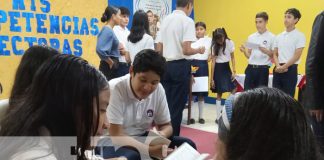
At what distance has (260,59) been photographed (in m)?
4.11

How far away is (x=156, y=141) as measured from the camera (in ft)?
5.71

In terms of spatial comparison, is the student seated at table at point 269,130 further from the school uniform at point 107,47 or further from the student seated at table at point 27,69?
the school uniform at point 107,47

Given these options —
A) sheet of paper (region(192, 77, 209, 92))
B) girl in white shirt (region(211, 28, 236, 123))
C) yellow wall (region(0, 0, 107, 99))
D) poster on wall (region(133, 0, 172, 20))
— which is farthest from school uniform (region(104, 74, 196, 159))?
poster on wall (region(133, 0, 172, 20))

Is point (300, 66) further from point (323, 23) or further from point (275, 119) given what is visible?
point (275, 119)

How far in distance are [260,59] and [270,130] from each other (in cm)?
360

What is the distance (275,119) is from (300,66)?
4.94 meters

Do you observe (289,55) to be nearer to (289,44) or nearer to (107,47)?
(289,44)

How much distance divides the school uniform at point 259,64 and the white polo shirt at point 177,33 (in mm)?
1364

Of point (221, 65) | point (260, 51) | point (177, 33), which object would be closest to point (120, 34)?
point (177, 33)

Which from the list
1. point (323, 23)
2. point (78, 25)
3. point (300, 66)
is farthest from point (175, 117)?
point (300, 66)

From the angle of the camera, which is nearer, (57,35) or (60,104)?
(60,104)

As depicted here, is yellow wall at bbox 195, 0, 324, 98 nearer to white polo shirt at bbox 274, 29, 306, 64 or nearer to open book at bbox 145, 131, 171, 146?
white polo shirt at bbox 274, 29, 306, 64

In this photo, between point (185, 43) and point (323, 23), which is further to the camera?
point (185, 43)

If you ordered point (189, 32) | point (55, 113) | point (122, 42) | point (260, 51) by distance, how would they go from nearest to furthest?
1. point (55, 113)
2. point (189, 32)
3. point (122, 42)
4. point (260, 51)
